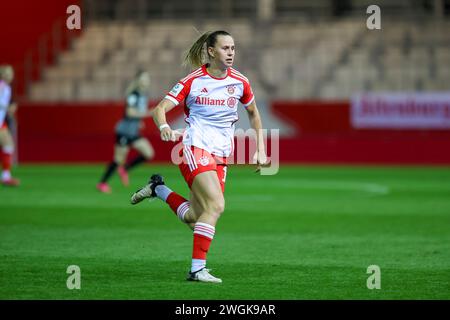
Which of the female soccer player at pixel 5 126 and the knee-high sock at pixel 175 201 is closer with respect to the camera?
the knee-high sock at pixel 175 201

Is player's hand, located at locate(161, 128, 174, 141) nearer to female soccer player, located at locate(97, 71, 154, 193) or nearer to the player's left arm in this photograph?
the player's left arm

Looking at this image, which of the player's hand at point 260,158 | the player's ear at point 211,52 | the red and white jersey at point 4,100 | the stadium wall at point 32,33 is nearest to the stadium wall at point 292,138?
the stadium wall at point 32,33

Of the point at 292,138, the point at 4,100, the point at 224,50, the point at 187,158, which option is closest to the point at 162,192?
the point at 187,158

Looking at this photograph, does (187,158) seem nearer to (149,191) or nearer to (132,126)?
(149,191)

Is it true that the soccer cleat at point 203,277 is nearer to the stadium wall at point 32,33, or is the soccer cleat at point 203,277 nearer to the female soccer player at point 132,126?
the female soccer player at point 132,126

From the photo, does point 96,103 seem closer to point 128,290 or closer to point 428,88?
point 428,88

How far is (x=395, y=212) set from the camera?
52.1ft

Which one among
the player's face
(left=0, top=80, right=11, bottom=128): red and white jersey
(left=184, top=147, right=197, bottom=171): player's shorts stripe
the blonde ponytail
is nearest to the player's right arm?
(left=184, top=147, right=197, bottom=171): player's shorts stripe

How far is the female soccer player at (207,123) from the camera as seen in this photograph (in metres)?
8.83

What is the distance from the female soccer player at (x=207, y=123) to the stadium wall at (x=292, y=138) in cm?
1972

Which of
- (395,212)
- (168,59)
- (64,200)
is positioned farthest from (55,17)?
(395,212)

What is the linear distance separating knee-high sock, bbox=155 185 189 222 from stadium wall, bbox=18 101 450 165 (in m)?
18.9

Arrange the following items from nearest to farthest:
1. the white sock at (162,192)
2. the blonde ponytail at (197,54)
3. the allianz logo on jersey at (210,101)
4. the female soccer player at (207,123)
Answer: the female soccer player at (207,123)
the allianz logo on jersey at (210,101)
the blonde ponytail at (197,54)
the white sock at (162,192)

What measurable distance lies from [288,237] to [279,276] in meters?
3.46
